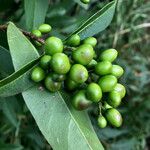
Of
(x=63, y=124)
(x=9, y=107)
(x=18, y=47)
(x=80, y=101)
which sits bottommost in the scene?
(x=9, y=107)

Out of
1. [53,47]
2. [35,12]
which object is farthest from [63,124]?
[35,12]


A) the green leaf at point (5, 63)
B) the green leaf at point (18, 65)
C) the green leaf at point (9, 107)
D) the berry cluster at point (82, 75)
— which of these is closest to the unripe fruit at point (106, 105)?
the berry cluster at point (82, 75)

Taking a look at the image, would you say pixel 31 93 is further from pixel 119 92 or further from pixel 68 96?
pixel 119 92

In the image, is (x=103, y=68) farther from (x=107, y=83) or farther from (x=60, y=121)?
(x=60, y=121)

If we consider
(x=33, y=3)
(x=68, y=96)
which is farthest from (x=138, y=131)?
(x=68, y=96)

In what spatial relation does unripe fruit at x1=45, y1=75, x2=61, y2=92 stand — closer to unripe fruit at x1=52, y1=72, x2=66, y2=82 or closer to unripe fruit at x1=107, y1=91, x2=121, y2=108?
unripe fruit at x1=52, y1=72, x2=66, y2=82

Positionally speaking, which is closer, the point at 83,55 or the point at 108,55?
the point at 83,55

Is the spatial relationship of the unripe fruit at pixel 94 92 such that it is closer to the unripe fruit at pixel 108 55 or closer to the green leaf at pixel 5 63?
the unripe fruit at pixel 108 55
